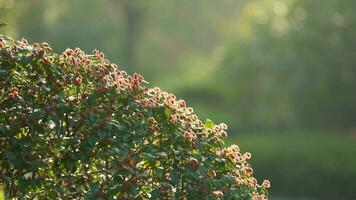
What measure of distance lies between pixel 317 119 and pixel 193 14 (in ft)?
60.2

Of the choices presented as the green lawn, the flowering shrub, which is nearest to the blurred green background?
the green lawn

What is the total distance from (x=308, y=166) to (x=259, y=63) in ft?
27.4

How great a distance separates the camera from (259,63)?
84.7 ft

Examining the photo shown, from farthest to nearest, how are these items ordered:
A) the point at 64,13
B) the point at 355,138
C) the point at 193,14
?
the point at 193,14 → the point at 64,13 → the point at 355,138

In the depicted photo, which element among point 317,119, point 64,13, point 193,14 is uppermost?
point 193,14

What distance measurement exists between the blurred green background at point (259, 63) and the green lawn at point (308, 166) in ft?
0.08

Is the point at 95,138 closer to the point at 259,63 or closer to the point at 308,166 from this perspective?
the point at 308,166

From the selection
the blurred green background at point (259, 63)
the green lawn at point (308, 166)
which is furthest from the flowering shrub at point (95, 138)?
the green lawn at point (308, 166)

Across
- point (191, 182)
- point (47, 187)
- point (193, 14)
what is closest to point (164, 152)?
point (191, 182)

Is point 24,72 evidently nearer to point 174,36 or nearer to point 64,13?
point 64,13

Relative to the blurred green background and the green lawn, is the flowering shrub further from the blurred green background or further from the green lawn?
the green lawn

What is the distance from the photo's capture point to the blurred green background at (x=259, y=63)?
61.4 ft

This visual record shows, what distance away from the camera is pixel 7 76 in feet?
15.3

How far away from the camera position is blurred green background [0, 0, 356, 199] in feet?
61.4
